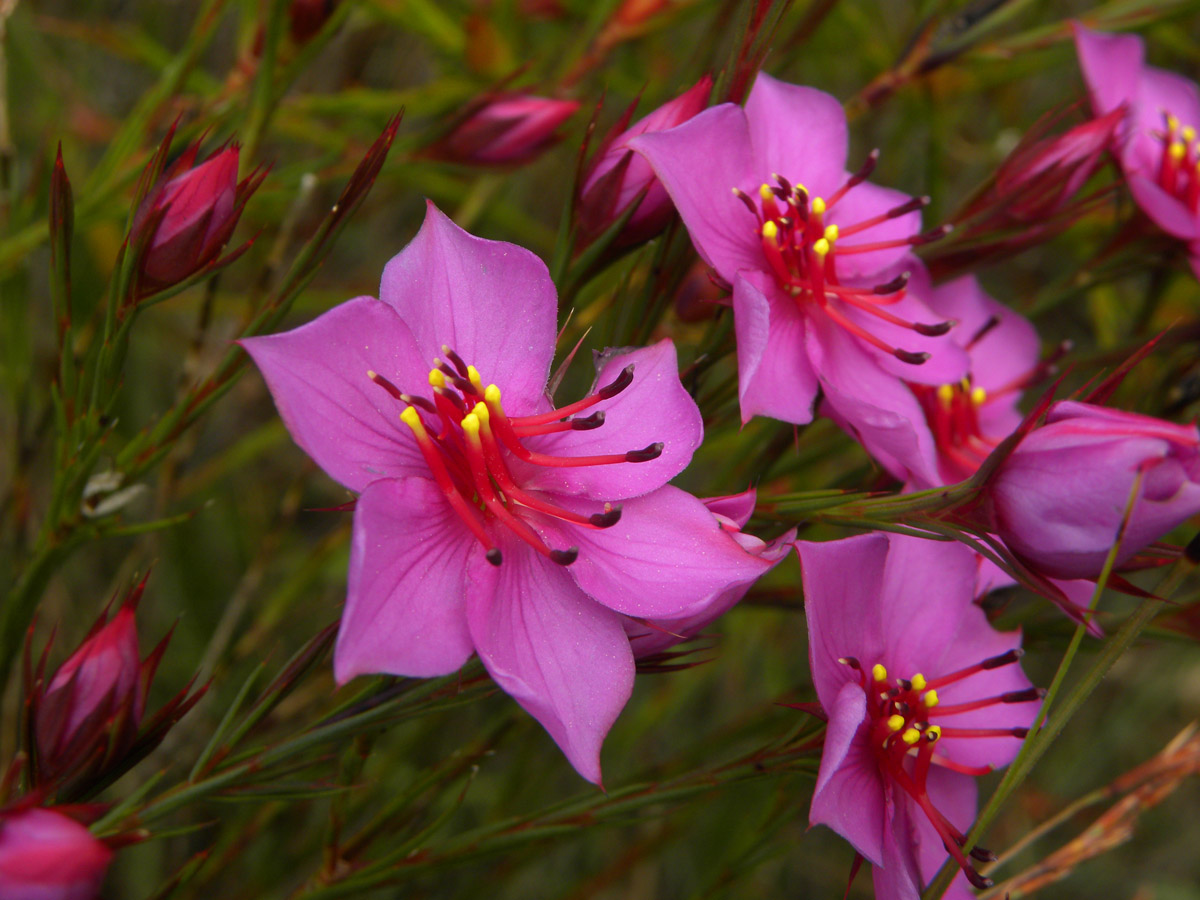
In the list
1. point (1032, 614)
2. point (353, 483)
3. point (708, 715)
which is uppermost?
point (353, 483)

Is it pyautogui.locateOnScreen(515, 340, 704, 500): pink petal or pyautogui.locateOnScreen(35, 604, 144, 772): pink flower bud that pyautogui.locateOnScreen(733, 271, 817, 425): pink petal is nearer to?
pyautogui.locateOnScreen(515, 340, 704, 500): pink petal

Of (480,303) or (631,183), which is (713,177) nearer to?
(631,183)

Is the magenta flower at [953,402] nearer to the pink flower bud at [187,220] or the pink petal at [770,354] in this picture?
the pink petal at [770,354]

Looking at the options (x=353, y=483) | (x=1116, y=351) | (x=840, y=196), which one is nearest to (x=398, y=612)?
(x=353, y=483)

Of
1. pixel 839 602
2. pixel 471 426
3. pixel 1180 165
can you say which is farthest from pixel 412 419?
pixel 1180 165

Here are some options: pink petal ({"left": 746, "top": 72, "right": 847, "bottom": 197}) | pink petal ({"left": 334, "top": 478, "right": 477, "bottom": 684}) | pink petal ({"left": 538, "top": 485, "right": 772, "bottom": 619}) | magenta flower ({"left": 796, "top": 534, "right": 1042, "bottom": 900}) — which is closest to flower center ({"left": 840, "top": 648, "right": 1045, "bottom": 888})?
magenta flower ({"left": 796, "top": 534, "right": 1042, "bottom": 900})

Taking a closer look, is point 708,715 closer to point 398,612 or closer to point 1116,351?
point 1116,351
